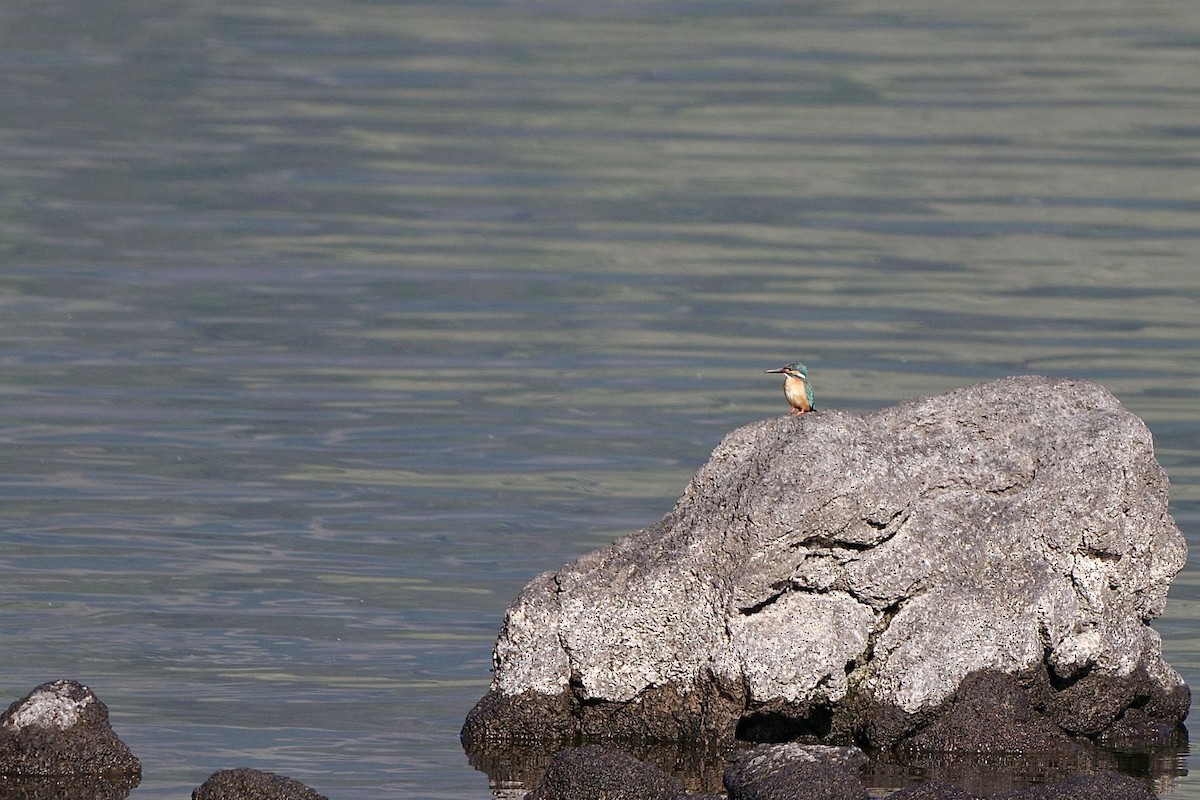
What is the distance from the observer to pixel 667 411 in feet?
97.0

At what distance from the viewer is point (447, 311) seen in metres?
36.2

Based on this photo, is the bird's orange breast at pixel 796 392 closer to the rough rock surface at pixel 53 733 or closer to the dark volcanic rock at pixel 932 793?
the dark volcanic rock at pixel 932 793

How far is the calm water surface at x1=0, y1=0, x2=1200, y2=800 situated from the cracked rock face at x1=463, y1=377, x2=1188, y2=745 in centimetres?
107

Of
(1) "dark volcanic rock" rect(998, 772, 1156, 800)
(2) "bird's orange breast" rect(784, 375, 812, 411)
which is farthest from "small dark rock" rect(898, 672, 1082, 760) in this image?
(2) "bird's orange breast" rect(784, 375, 812, 411)

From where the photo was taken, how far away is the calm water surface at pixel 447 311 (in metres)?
19.5

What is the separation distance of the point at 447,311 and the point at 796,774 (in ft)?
75.3

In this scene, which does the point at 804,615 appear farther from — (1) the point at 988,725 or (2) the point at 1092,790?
(2) the point at 1092,790

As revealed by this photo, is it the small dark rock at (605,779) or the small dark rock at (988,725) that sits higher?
the small dark rock at (988,725)

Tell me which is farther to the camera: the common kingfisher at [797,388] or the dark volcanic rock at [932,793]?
the common kingfisher at [797,388]

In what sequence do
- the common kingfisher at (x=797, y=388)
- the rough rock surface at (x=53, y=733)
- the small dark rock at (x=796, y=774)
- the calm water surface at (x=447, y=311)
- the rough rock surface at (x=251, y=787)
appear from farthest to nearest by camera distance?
the calm water surface at (x=447, y=311)
the common kingfisher at (x=797, y=388)
the rough rock surface at (x=53, y=733)
the small dark rock at (x=796, y=774)
the rough rock surface at (x=251, y=787)

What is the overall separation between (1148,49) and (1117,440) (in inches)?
2350

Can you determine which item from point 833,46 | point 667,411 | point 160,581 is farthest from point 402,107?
point 160,581

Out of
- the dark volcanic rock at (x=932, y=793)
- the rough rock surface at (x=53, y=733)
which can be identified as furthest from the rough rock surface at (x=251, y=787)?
the dark volcanic rock at (x=932, y=793)

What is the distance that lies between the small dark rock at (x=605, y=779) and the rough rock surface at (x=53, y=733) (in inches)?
99.3
